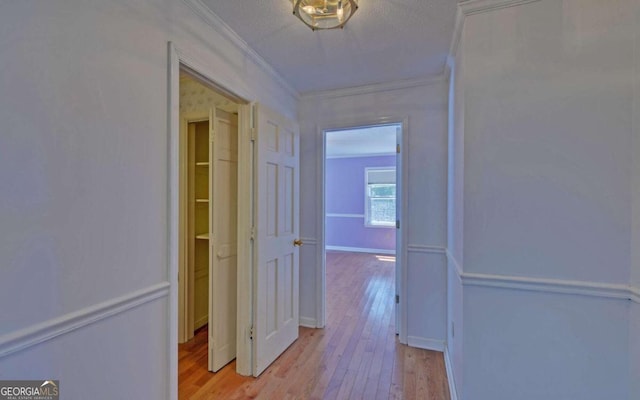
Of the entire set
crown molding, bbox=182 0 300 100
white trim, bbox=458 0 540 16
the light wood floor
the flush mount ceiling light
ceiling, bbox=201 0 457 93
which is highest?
A: ceiling, bbox=201 0 457 93

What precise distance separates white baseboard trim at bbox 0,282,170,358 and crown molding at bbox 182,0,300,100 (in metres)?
1.48

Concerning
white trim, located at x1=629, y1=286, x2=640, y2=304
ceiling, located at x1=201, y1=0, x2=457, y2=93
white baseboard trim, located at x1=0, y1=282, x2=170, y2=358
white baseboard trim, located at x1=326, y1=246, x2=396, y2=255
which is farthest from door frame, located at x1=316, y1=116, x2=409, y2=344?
white baseboard trim, located at x1=326, y1=246, x2=396, y2=255

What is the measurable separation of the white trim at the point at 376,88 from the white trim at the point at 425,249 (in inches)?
57.0

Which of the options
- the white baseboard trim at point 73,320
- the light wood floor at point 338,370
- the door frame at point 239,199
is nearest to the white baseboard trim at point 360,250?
the light wood floor at point 338,370

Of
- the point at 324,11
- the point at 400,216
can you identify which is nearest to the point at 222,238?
the point at 400,216

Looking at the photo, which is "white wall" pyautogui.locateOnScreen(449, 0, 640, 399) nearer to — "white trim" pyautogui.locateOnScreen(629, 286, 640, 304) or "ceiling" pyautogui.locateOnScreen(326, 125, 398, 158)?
"white trim" pyautogui.locateOnScreen(629, 286, 640, 304)

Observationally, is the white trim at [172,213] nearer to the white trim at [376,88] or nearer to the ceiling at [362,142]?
the white trim at [376,88]

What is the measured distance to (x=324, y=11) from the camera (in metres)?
1.42

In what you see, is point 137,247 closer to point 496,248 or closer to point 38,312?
point 38,312

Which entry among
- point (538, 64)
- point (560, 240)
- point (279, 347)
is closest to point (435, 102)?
point (538, 64)

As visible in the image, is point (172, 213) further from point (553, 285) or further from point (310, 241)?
point (553, 285)

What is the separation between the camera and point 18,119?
869mm

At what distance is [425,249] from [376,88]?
156 centimetres

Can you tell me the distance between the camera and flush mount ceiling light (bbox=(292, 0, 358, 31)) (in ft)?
4.53
